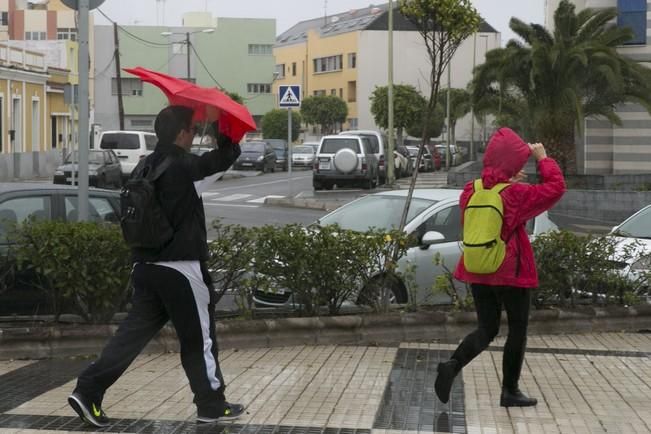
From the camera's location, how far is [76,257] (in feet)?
27.3

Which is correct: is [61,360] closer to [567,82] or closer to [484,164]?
Answer: [484,164]

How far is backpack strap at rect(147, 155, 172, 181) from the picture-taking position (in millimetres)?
6113

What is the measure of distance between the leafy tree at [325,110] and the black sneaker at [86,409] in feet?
255

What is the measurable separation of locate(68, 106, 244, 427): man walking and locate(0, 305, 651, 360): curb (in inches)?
85.2

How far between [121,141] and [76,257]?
3172 cm

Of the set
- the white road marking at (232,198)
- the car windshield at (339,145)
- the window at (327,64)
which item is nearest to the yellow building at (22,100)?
the white road marking at (232,198)

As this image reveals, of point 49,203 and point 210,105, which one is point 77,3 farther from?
point 210,105

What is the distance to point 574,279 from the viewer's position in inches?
384

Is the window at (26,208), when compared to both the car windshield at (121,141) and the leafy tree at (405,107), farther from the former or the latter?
the leafy tree at (405,107)

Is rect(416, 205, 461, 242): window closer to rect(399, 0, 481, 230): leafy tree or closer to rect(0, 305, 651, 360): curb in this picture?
rect(399, 0, 481, 230): leafy tree

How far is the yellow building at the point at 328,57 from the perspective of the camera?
288ft

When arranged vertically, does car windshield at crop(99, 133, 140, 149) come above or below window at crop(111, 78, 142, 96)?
below

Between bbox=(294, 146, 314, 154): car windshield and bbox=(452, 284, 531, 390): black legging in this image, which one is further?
bbox=(294, 146, 314, 154): car windshield

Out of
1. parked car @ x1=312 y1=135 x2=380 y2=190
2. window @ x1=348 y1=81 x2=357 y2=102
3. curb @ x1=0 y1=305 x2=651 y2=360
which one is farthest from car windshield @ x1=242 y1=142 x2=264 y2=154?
curb @ x1=0 y1=305 x2=651 y2=360
